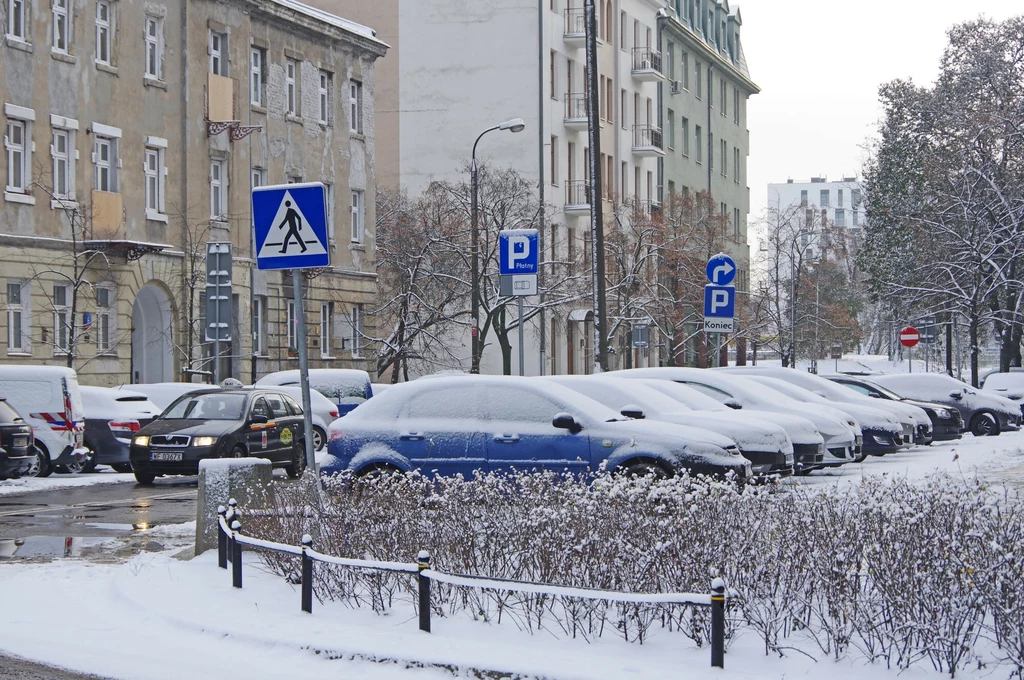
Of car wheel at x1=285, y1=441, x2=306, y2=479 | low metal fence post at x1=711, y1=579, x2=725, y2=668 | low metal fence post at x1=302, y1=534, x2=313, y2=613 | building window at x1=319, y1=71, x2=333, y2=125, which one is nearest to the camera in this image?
low metal fence post at x1=711, y1=579, x2=725, y2=668

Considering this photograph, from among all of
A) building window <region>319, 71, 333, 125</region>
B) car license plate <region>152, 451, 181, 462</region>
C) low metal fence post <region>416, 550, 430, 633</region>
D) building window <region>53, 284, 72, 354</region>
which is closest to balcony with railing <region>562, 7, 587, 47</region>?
building window <region>319, 71, 333, 125</region>

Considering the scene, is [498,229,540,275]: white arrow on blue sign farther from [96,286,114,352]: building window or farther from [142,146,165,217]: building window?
[142,146,165,217]: building window

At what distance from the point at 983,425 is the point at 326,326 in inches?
780

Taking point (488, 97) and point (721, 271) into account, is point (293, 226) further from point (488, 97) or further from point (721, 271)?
point (488, 97)

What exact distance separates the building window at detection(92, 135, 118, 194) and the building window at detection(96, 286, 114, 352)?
8.18 ft

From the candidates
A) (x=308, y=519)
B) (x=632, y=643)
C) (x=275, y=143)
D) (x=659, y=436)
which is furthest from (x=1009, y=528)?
(x=275, y=143)

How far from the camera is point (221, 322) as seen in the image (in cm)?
2544

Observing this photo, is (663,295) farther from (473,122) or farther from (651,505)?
(651,505)

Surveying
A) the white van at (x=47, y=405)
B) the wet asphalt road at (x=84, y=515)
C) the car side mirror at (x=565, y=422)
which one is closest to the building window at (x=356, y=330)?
the white van at (x=47, y=405)

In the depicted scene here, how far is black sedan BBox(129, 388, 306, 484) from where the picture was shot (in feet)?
75.4

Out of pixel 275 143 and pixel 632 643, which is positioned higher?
pixel 275 143

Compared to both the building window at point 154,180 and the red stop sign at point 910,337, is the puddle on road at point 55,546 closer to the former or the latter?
the building window at point 154,180

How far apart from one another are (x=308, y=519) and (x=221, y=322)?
1473 cm

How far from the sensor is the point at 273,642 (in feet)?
30.2
